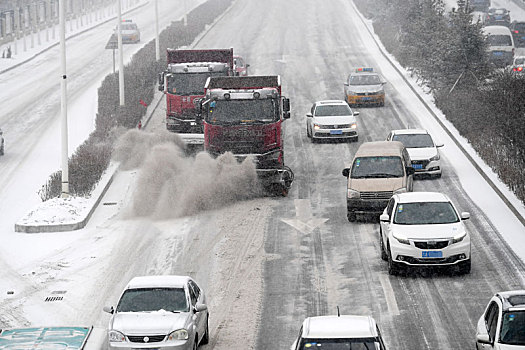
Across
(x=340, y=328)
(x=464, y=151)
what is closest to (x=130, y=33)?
(x=464, y=151)

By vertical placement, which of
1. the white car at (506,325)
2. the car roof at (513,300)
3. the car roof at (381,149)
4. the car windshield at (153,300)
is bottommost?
the car roof at (381,149)

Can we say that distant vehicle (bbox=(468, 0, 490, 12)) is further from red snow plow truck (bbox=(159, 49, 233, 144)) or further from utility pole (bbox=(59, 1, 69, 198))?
utility pole (bbox=(59, 1, 69, 198))

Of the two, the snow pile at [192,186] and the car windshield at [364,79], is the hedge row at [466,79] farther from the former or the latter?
the snow pile at [192,186]

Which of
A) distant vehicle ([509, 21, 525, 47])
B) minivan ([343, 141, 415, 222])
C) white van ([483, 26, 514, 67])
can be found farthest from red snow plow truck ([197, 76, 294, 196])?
distant vehicle ([509, 21, 525, 47])

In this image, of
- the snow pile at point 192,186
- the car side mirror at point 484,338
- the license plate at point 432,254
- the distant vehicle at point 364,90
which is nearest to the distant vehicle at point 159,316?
the car side mirror at point 484,338

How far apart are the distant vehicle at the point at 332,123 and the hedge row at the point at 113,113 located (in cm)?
716

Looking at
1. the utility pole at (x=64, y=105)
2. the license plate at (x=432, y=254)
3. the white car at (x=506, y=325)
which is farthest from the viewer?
the utility pole at (x=64, y=105)

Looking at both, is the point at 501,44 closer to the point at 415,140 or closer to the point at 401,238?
the point at 415,140

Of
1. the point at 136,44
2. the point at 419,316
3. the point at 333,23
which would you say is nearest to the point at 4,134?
the point at 419,316

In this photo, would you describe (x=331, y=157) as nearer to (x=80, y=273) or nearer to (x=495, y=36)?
(x=80, y=273)

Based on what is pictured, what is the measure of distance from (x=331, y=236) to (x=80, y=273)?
626cm

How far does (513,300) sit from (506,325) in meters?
0.48

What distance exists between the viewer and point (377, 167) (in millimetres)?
25500

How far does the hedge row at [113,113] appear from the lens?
30.2 meters
